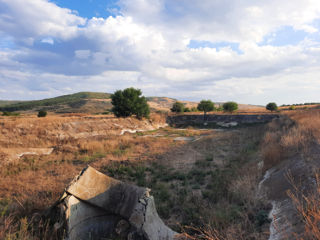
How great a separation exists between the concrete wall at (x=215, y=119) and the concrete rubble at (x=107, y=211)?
35645 millimetres

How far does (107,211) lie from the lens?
412 centimetres

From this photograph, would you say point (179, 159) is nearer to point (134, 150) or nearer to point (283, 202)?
point (134, 150)

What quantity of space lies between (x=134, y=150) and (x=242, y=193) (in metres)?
10.1

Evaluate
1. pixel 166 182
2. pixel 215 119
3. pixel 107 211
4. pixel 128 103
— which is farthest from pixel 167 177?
pixel 215 119

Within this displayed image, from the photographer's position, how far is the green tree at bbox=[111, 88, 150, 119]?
31984 mm

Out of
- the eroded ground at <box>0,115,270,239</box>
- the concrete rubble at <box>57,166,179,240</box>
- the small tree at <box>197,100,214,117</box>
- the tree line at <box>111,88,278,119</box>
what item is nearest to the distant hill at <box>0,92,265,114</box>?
the small tree at <box>197,100,214,117</box>

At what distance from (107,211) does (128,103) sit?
28.4 metres

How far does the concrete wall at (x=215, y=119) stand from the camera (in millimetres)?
36625

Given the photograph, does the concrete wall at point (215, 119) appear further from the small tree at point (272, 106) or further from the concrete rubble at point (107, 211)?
the concrete rubble at point (107, 211)

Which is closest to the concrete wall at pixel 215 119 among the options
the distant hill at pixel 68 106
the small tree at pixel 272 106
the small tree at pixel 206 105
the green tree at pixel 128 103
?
the small tree at pixel 206 105

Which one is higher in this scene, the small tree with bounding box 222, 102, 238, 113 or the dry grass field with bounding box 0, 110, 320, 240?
the small tree with bounding box 222, 102, 238, 113

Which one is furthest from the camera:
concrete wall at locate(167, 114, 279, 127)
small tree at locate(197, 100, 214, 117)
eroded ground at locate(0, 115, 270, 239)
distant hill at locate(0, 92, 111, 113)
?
distant hill at locate(0, 92, 111, 113)

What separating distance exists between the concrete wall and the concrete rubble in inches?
1403

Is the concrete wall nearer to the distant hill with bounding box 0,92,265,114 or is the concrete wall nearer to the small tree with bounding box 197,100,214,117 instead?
the small tree with bounding box 197,100,214,117
